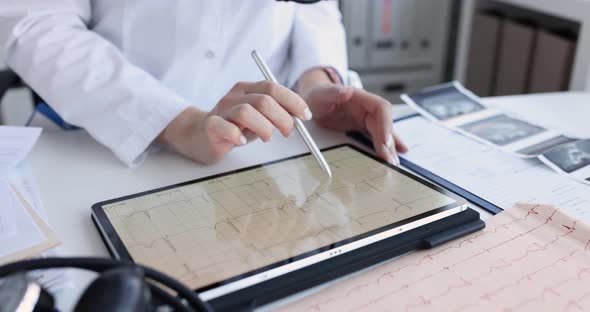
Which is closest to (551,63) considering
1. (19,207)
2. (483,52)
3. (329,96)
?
(483,52)

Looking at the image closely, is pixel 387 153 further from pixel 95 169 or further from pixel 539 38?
pixel 539 38

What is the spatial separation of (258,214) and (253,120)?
0.40 ft

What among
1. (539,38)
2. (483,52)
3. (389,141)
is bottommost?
(483,52)

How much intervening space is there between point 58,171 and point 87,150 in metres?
0.07

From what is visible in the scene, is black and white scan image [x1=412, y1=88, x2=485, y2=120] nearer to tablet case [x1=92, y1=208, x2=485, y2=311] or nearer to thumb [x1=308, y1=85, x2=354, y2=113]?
thumb [x1=308, y1=85, x2=354, y2=113]

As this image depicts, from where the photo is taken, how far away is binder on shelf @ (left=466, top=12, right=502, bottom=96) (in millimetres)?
1691

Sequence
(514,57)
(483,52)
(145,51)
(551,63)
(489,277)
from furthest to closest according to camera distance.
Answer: (483,52)
(514,57)
(551,63)
(145,51)
(489,277)

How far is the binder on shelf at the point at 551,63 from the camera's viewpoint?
136cm

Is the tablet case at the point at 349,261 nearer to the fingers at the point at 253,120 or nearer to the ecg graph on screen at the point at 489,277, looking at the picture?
the ecg graph on screen at the point at 489,277

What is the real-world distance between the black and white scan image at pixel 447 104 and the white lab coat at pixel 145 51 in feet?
0.47

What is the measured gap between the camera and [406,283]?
0.44 metres

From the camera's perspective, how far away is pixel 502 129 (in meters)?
0.77

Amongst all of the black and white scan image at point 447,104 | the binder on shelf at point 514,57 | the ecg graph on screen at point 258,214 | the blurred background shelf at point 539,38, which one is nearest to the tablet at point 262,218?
the ecg graph on screen at point 258,214

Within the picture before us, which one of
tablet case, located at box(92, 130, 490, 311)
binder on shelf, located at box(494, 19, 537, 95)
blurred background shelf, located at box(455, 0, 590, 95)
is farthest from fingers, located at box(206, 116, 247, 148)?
binder on shelf, located at box(494, 19, 537, 95)
